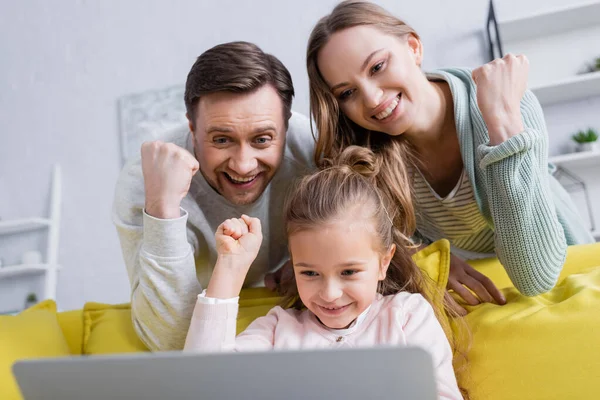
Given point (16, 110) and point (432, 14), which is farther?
point (16, 110)

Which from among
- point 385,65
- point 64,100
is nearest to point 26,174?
point 64,100

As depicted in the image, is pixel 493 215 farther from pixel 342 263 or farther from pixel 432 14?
pixel 432 14

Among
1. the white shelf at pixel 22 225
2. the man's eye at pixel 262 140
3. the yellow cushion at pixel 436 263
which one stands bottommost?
the white shelf at pixel 22 225

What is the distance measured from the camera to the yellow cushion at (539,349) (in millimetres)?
1029

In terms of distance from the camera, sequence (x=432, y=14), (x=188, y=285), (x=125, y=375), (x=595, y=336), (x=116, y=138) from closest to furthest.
→ (x=125, y=375), (x=595, y=336), (x=188, y=285), (x=432, y=14), (x=116, y=138)

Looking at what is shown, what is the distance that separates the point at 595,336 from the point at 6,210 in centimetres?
319

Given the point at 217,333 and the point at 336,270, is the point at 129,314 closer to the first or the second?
the point at 217,333

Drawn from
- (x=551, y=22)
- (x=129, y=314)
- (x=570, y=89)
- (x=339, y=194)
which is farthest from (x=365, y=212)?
(x=551, y=22)

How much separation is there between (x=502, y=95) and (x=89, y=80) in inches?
103

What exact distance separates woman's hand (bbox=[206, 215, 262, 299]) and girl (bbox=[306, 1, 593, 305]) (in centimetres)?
35

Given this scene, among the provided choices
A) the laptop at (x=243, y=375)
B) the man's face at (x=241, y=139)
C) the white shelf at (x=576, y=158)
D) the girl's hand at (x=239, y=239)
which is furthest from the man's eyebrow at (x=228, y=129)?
the white shelf at (x=576, y=158)

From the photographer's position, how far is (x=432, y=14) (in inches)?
116

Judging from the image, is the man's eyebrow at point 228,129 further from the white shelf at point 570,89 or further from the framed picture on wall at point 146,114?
the framed picture on wall at point 146,114

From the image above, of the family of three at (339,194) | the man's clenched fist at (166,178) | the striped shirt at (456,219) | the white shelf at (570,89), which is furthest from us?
the white shelf at (570,89)
